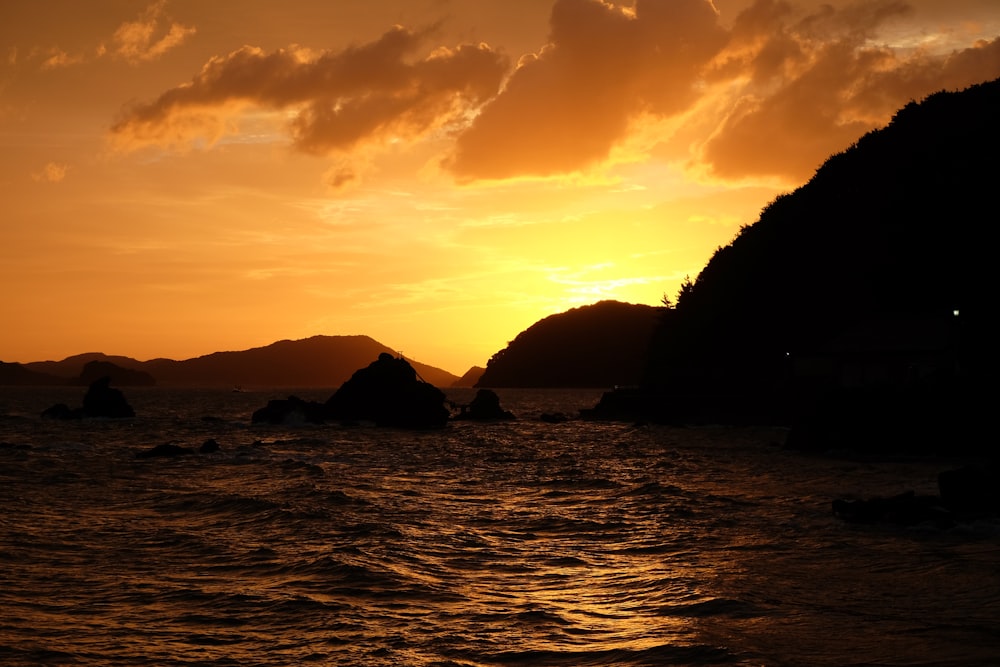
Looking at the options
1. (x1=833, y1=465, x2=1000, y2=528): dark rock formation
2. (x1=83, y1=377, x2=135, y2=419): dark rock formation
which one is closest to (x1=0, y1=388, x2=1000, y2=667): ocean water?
(x1=833, y1=465, x2=1000, y2=528): dark rock formation

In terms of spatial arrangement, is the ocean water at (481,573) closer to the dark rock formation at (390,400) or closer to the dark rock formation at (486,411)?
the dark rock formation at (390,400)

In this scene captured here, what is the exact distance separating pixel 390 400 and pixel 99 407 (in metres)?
33.3

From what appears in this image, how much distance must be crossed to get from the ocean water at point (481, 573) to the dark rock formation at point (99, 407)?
60.9 metres

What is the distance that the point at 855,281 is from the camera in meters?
95.9

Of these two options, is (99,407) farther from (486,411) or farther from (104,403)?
(486,411)

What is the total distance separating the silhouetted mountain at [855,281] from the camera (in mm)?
74500

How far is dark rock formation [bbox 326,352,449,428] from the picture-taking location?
3575 inches

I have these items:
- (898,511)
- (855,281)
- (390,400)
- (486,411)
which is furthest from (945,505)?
(486,411)

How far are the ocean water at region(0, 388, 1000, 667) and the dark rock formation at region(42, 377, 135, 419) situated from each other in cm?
6094

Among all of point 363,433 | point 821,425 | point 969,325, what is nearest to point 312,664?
point 821,425

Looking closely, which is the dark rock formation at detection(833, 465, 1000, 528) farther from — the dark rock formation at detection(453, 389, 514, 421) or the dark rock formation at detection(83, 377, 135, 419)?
the dark rock formation at detection(83, 377, 135, 419)

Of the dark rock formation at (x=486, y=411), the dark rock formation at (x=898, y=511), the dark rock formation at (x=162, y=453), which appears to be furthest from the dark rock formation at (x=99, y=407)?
the dark rock formation at (x=898, y=511)

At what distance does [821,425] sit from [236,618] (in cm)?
4767

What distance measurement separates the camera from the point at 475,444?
67.8m
